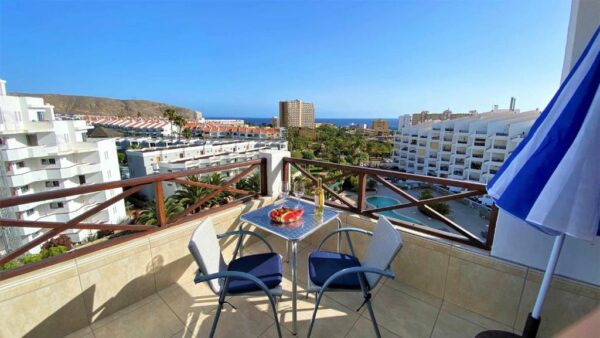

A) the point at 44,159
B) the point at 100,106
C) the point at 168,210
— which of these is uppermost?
the point at 100,106

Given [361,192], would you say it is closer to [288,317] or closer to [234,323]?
[288,317]

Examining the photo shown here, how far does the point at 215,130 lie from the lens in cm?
4528

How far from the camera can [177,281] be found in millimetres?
2311

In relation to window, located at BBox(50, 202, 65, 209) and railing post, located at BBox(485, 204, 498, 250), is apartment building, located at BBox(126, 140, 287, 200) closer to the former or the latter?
window, located at BBox(50, 202, 65, 209)

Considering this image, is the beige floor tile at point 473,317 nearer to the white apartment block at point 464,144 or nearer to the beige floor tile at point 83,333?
the beige floor tile at point 83,333

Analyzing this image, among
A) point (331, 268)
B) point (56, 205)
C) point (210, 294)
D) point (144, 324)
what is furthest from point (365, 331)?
point (56, 205)

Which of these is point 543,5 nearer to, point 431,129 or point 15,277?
point 15,277

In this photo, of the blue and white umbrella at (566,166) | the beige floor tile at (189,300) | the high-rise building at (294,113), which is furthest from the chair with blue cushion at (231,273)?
the high-rise building at (294,113)

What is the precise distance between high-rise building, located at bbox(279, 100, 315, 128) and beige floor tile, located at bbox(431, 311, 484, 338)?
206ft

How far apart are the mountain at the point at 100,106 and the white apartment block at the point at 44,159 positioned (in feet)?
152

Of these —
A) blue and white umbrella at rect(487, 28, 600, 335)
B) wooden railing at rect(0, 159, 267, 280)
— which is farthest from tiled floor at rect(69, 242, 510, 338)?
blue and white umbrella at rect(487, 28, 600, 335)

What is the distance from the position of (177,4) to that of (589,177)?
6.77m

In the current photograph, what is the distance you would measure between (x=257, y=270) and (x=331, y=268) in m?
0.59

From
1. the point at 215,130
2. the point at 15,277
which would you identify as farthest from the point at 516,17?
the point at 215,130
